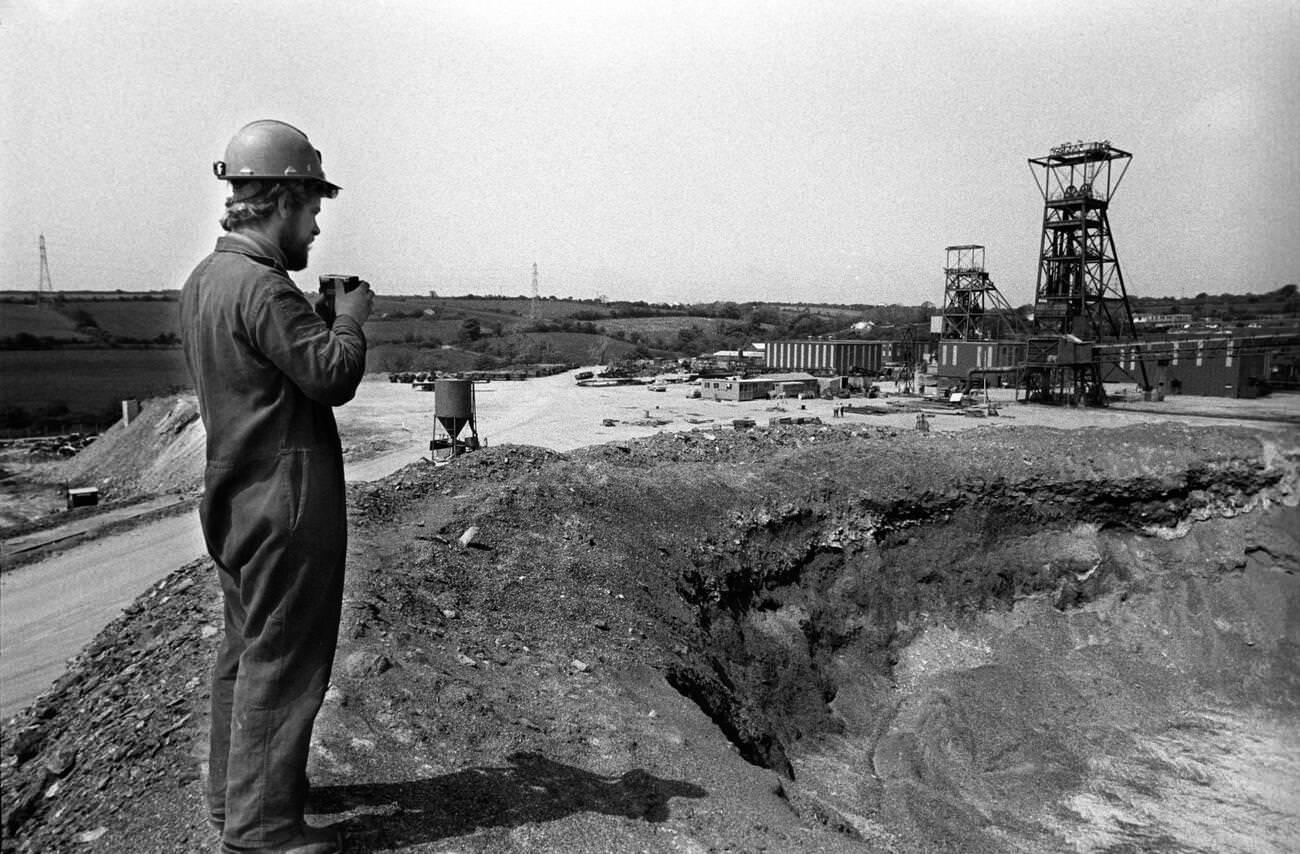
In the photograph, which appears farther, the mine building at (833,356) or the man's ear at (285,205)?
the mine building at (833,356)

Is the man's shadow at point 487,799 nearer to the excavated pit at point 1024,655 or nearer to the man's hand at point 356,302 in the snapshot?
the man's hand at point 356,302

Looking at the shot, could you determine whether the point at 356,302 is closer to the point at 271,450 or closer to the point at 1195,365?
the point at 271,450

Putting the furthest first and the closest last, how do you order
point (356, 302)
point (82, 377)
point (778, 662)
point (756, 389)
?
point (82, 377)
point (756, 389)
point (778, 662)
point (356, 302)

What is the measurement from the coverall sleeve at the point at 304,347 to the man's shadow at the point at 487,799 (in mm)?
2309

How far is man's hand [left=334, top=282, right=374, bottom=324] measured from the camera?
11.7 ft

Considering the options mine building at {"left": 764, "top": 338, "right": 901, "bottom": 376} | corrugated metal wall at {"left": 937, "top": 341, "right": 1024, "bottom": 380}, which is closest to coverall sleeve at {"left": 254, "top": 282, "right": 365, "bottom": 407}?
corrugated metal wall at {"left": 937, "top": 341, "right": 1024, "bottom": 380}

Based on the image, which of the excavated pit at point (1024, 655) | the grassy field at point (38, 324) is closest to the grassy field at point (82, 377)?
the grassy field at point (38, 324)

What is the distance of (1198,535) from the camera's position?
14312 mm

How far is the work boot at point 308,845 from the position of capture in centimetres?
362

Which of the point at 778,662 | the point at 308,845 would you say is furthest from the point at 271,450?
the point at 778,662

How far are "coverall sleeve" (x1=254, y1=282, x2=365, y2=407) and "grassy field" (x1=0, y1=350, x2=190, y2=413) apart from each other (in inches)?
1926

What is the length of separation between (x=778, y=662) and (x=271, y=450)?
8882mm

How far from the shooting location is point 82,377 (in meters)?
55.5

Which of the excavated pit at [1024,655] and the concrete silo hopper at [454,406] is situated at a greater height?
the concrete silo hopper at [454,406]
